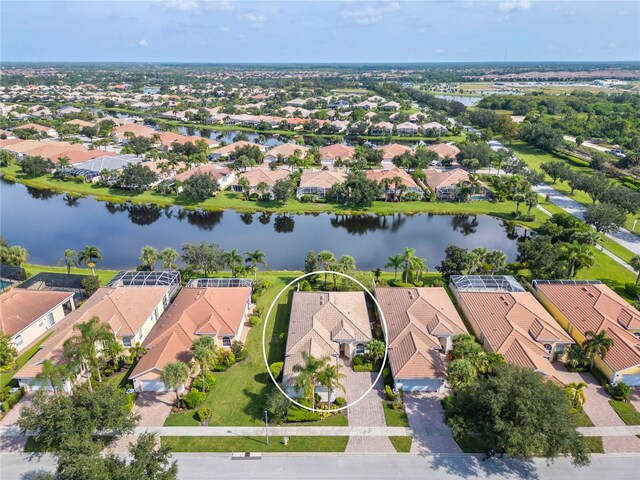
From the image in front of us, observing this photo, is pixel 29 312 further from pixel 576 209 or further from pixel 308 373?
pixel 576 209

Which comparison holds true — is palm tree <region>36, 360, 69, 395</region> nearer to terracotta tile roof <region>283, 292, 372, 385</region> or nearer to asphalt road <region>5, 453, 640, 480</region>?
asphalt road <region>5, 453, 640, 480</region>

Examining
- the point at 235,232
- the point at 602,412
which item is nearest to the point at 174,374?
the point at 602,412

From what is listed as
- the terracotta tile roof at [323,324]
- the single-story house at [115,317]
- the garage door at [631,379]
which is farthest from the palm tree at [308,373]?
the garage door at [631,379]

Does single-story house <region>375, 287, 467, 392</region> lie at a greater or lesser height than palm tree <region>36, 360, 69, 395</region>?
lesser

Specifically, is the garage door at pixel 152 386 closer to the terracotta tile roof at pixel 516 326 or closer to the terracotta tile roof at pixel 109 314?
the terracotta tile roof at pixel 109 314

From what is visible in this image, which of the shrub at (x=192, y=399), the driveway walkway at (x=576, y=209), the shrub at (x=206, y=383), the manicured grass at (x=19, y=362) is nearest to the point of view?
the shrub at (x=192, y=399)

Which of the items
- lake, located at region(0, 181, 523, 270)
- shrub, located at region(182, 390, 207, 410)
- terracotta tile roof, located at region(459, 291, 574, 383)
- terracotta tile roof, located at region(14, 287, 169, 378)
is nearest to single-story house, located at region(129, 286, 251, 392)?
shrub, located at region(182, 390, 207, 410)

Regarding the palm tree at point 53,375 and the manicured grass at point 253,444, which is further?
the palm tree at point 53,375
